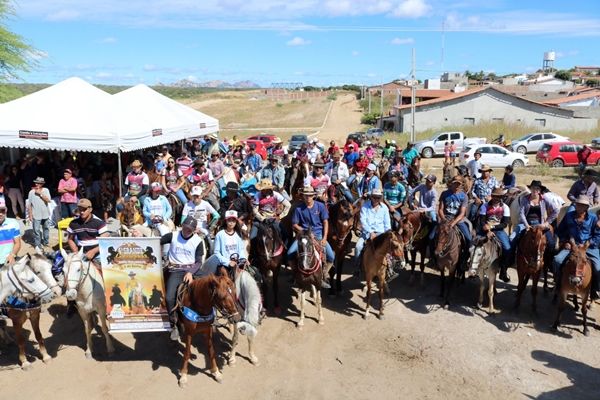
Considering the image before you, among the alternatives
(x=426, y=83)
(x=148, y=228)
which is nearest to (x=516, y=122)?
(x=426, y=83)

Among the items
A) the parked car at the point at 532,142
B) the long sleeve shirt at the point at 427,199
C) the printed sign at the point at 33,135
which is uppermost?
the printed sign at the point at 33,135

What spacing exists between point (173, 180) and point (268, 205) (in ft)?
15.0

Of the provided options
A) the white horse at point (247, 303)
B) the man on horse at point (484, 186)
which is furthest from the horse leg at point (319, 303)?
the man on horse at point (484, 186)

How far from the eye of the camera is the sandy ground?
6938 millimetres

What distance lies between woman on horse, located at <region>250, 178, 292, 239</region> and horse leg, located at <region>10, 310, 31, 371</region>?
3921 mm

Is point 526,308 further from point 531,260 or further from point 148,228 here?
point 148,228

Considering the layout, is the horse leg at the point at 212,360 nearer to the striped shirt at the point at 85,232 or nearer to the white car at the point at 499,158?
the striped shirt at the point at 85,232

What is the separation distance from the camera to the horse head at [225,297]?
6094 mm

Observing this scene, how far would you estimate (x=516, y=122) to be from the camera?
43000 millimetres

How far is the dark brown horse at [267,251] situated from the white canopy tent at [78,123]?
6.09 m

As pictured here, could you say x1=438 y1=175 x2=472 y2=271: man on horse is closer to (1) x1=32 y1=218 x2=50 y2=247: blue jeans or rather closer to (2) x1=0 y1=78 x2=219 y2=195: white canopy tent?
(2) x1=0 y1=78 x2=219 y2=195: white canopy tent

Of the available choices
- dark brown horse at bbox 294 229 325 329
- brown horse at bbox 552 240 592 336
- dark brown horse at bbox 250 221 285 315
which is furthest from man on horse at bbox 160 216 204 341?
brown horse at bbox 552 240 592 336

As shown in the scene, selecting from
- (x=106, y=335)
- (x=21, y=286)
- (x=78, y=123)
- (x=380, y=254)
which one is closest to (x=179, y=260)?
(x=106, y=335)

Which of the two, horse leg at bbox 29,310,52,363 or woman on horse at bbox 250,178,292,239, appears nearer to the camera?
horse leg at bbox 29,310,52,363
